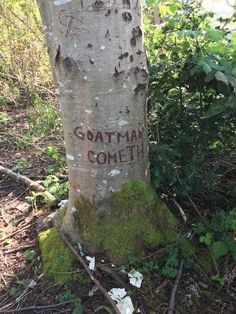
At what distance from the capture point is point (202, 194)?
8.89 ft

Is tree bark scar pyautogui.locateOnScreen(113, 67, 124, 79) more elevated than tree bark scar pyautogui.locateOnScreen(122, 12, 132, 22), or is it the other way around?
tree bark scar pyautogui.locateOnScreen(122, 12, 132, 22)

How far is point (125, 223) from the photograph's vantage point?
2324 mm

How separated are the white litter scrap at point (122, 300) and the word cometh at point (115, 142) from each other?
72cm

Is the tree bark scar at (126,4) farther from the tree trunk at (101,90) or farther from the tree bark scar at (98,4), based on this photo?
the tree bark scar at (98,4)

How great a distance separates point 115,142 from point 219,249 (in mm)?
869

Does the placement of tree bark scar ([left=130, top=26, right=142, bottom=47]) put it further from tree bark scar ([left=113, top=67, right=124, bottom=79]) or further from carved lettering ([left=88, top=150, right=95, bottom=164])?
carved lettering ([left=88, top=150, right=95, bottom=164])

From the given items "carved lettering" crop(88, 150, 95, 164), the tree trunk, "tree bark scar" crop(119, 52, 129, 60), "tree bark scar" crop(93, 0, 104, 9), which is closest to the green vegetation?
the tree trunk

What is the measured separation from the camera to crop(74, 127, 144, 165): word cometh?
2.12 metres

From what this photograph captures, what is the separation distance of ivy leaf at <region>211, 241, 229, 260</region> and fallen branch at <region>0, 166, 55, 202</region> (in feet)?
4.47

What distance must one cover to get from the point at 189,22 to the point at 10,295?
2010 mm

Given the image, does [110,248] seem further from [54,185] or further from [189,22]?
[189,22]

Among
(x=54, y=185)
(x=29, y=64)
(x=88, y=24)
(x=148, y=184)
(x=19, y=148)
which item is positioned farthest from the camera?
(x=29, y=64)

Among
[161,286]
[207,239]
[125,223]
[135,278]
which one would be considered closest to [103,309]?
[135,278]

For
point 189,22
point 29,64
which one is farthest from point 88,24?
point 29,64
